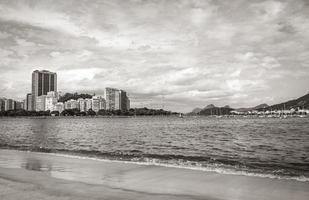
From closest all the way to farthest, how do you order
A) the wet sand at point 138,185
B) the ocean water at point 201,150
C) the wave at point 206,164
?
the wet sand at point 138,185 < the wave at point 206,164 < the ocean water at point 201,150

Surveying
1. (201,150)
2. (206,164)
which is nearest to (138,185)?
(206,164)

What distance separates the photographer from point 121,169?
58.2 ft

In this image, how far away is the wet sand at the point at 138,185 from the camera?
11031 millimetres

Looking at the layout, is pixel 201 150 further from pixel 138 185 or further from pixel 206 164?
pixel 138 185

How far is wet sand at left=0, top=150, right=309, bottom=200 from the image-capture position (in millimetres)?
11031

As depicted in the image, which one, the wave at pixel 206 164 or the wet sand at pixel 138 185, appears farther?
the wave at pixel 206 164

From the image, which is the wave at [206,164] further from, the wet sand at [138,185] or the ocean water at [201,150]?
the wet sand at [138,185]

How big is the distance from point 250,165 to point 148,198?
45.7 ft

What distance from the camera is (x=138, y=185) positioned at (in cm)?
1302

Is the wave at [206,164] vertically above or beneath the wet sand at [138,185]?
beneath

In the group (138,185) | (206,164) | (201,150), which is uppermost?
(138,185)

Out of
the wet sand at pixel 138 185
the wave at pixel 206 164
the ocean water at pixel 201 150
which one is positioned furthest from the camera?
the ocean water at pixel 201 150

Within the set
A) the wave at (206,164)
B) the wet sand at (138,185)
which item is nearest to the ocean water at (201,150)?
the wave at (206,164)

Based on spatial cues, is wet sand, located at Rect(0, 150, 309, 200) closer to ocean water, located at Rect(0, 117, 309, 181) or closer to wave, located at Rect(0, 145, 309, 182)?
wave, located at Rect(0, 145, 309, 182)
